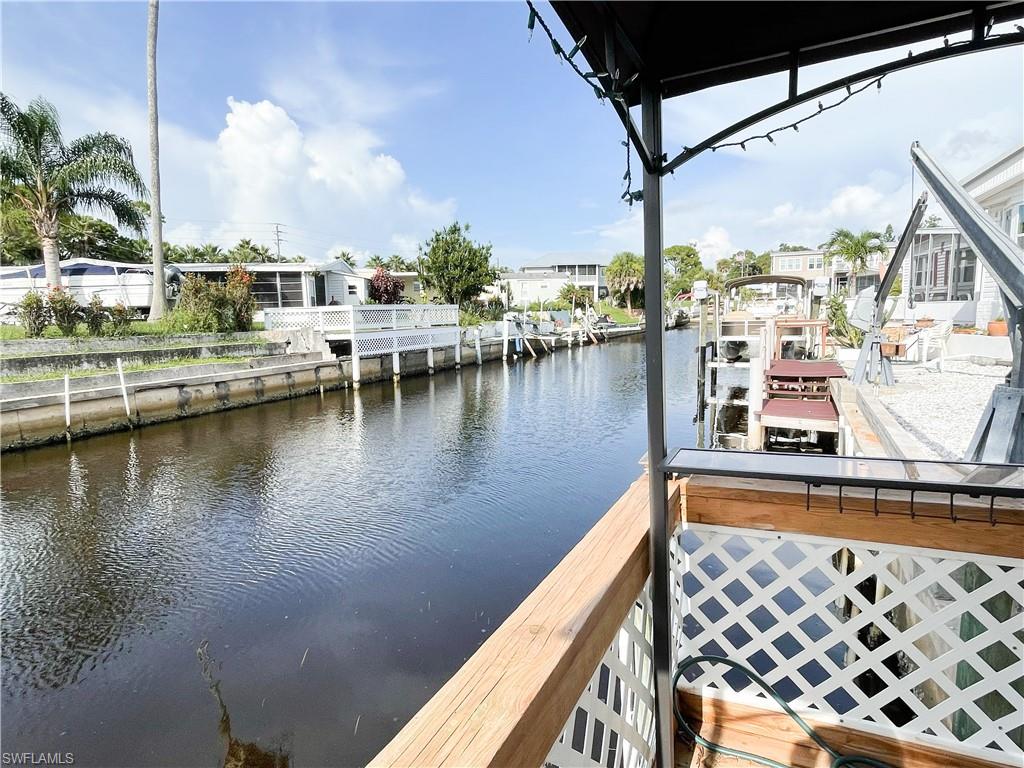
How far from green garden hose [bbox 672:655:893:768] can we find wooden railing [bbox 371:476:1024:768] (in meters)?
0.03

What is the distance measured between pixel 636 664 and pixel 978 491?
88 cm

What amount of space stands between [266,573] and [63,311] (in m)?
11.0

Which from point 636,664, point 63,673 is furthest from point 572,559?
point 63,673

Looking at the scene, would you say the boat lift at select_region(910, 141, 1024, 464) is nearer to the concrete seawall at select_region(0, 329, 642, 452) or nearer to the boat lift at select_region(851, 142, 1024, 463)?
the boat lift at select_region(851, 142, 1024, 463)

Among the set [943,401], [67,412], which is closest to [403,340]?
[67,412]

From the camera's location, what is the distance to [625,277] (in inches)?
1917

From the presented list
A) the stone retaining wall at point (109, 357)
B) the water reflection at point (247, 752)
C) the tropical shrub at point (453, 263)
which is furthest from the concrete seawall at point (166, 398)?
the tropical shrub at point (453, 263)

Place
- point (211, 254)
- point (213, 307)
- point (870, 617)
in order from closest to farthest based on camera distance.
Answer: point (870, 617) < point (213, 307) < point (211, 254)

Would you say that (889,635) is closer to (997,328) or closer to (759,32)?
(759,32)

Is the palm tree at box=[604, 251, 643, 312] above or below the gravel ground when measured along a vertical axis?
above

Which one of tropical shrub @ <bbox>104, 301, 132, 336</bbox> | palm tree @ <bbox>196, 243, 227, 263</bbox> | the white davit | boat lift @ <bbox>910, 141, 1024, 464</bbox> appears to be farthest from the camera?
palm tree @ <bbox>196, 243, 227, 263</bbox>

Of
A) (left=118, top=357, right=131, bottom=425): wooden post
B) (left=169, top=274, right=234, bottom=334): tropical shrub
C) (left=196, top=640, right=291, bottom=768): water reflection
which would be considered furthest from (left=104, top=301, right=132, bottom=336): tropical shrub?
(left=196, top=640, right=291, bottom=768): water reflection

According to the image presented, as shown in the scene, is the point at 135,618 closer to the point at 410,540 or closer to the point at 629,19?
the point at 410,540

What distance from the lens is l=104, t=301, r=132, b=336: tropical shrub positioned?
13.1 m
